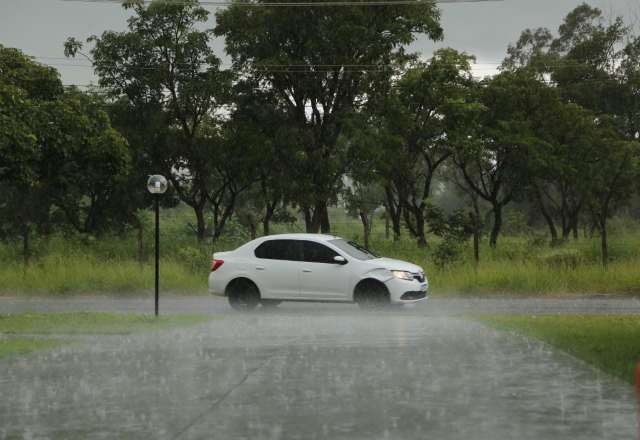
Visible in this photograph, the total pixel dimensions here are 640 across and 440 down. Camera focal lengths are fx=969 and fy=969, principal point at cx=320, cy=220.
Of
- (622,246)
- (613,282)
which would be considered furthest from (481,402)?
(622,246)

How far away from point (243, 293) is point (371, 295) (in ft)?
8.98

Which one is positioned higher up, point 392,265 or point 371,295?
point 392,265

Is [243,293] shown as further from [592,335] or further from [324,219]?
[324,219]

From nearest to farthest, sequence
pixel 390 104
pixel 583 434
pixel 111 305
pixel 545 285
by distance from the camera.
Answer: pixel 583 434, pixel 111 305, pixel 545 285, pixel 390 104

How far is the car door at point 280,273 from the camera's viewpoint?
66.1 ft

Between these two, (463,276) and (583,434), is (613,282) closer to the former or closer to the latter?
(463,276)

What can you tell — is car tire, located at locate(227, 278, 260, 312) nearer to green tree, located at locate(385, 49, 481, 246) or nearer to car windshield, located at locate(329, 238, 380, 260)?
car windshield, located at locate(329, 238, 380, 260)

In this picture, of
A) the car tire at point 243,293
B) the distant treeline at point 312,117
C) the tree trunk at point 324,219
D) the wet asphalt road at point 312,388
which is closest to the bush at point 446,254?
the distant treeline at point 312,117

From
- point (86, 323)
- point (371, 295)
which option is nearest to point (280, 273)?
point (371, 295)

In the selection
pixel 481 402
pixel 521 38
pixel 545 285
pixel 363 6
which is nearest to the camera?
pixel 481 402

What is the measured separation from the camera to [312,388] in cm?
1013

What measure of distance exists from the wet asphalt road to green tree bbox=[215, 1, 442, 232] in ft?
79.9

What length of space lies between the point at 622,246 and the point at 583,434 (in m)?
25.4

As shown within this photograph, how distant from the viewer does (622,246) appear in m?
31.8
